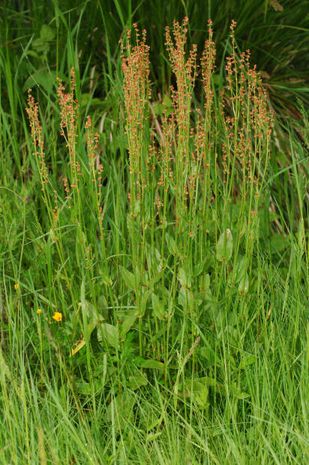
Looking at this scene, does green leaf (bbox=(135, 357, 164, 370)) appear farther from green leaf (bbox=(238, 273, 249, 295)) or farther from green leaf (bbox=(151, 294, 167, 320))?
green leaf (bbox=(238, 273, 249, 295))

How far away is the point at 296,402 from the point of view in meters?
Answer: 2.87

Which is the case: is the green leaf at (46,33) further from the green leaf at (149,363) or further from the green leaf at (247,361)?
the green leaf at (247,361)

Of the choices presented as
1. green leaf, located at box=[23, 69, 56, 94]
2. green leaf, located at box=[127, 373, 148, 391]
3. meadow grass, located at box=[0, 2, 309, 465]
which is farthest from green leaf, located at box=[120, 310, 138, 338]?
green leaf, located at box=[23, 69, 56, 94]

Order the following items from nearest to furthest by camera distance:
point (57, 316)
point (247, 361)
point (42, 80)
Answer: point (247, 361) < point (57, 316) < point (42, 80)

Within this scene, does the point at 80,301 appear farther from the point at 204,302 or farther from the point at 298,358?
the point at 298,358

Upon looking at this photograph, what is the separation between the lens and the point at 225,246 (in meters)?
2.94

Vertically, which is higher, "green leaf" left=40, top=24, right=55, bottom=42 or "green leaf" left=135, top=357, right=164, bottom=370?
"green leaf" left=40, top=24, right=55, bottom=42

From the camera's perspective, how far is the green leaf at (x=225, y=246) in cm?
294

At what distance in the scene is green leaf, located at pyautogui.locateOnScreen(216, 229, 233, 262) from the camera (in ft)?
9.64

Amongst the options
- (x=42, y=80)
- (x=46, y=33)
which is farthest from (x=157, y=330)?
(x=46, y=33)

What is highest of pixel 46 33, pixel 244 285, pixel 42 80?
pixel 46 33

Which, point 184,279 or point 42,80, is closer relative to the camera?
point 184,279

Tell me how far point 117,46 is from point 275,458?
1.97 m

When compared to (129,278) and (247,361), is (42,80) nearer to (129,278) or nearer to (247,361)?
(129,278)
